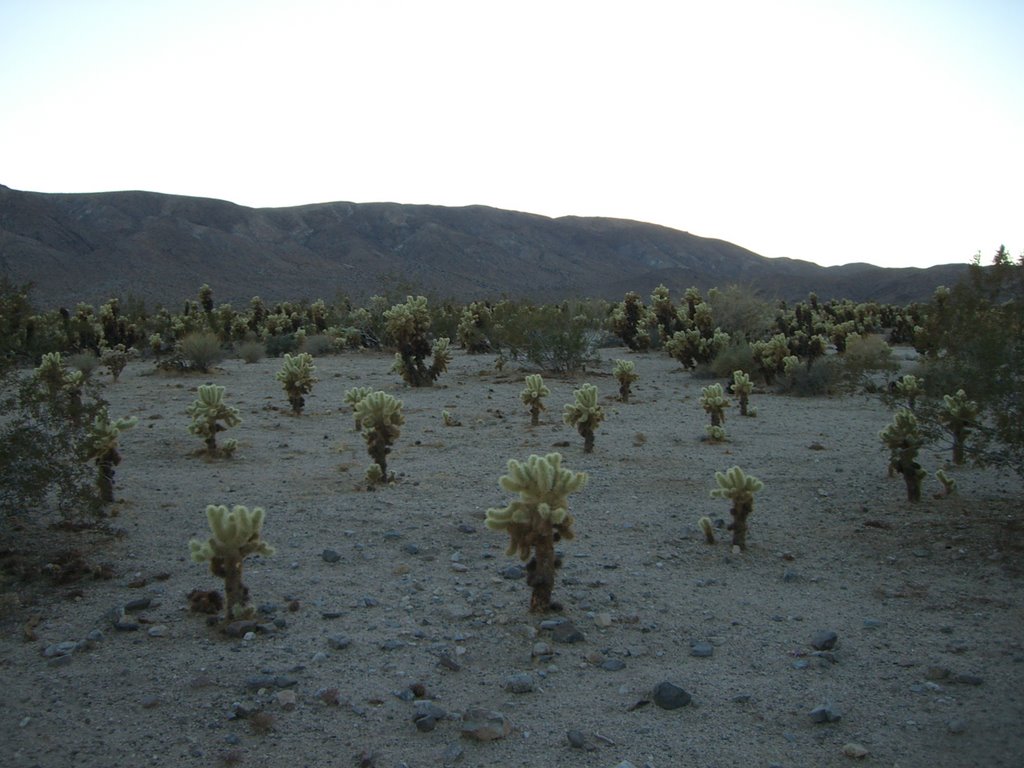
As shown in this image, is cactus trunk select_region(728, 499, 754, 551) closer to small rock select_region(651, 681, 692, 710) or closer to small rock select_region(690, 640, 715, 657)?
small rock select_region(690, 640, 715, 657)

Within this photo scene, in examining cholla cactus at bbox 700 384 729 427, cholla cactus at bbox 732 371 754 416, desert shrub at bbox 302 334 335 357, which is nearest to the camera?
cholla cactus at bbox 700 384 729 427

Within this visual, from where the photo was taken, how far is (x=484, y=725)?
387 centimetres

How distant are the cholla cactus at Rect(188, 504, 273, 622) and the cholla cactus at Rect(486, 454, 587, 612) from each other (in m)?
1.52

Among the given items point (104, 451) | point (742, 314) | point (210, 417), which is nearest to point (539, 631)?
point (104, 451)

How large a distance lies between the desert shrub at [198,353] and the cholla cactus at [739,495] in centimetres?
1524

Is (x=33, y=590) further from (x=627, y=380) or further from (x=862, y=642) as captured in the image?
(x=627, y=380)

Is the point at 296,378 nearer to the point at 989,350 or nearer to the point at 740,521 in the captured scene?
the point at 740,521

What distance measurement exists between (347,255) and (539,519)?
71.1 meters

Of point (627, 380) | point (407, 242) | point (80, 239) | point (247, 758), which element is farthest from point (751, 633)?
point (407, 242)

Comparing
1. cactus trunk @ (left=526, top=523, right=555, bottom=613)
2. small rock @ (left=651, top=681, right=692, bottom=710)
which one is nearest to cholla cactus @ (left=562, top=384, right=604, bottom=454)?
cactus trunk @ (left=526, top=523, right=555, bottom=613)

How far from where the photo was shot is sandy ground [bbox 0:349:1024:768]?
378 cm

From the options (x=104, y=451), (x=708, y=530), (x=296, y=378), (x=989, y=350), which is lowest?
(x=708, y=530)

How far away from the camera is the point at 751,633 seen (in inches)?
196

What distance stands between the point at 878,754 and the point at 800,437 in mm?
8029
